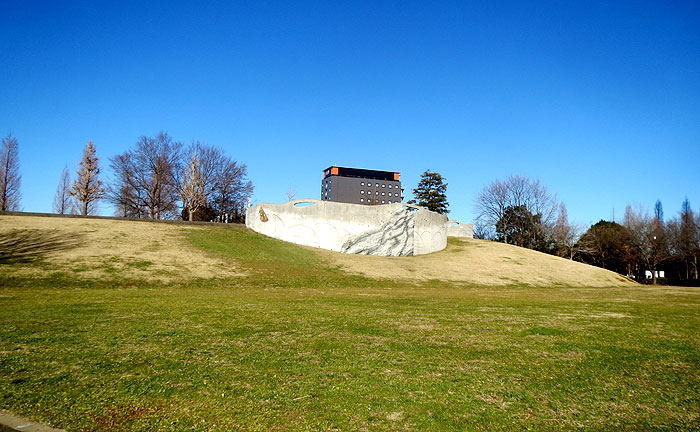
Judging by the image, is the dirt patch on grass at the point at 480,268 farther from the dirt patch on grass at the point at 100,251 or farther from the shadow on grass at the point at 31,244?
the shadow on grass at the point at 31,244

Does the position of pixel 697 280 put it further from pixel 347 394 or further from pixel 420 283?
pixel 347 394

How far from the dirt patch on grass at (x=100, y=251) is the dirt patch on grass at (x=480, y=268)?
1156 centimetres

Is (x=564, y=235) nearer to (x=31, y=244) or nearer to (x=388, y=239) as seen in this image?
(x=388, y=239)

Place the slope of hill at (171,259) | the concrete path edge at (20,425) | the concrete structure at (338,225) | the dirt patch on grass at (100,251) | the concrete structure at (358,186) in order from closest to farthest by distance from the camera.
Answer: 1. the concrete path edge at (20,425)
2. the dirt patch on grass at (100,251)
3. the slope of hill at (171,259)
4. the concrete structure at (338,225)
5. the concrete structure at (358,186)

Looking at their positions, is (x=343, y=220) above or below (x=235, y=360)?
above

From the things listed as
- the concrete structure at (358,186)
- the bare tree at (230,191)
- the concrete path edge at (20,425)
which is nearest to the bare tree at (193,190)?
the bare tree at (230,191)

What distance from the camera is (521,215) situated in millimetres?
72000

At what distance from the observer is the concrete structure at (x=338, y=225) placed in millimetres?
38688

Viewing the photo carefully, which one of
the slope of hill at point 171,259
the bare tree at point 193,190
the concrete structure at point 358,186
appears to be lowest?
the slope of hill at point 171,259

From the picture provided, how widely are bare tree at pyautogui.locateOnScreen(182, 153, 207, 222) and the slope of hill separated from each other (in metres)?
18.7

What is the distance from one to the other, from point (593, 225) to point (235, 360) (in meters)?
84.4

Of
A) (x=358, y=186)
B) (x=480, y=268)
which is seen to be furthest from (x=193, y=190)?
(x=358, y=186)

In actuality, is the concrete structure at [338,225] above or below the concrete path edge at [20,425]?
above

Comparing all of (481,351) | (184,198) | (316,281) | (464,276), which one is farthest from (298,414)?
(184,198)
